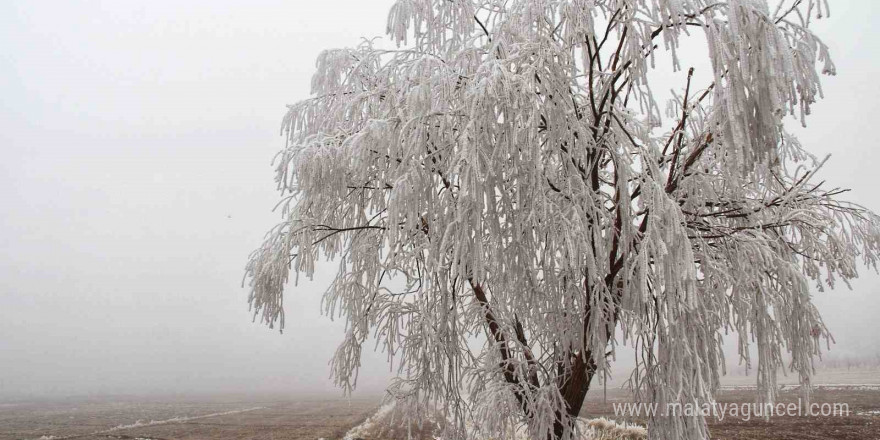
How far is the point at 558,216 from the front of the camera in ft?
9.67

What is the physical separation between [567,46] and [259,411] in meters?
10.3

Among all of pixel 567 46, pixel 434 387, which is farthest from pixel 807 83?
pixel 434 387

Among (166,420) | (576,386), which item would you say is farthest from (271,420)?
(576,386)

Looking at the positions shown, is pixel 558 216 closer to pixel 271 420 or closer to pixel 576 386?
pixel 576 386

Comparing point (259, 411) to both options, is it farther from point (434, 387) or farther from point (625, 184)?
point (625, 184)

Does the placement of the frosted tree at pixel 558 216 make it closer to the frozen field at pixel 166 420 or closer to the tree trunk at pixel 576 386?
the tree trunk at pixel 576 386

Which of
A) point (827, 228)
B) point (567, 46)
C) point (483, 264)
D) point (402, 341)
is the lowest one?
point (402, 341)

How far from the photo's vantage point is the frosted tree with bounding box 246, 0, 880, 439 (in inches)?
104

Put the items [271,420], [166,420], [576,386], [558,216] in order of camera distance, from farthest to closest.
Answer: [271,420] → [166,420] → [576,386] → [558,216]

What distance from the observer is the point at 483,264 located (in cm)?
274

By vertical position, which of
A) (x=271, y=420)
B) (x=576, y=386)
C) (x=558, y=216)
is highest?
(x=558, y=216)

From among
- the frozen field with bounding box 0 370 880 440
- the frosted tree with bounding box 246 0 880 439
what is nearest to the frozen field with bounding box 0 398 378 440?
the frozen field with bounding box 0 370 880 440

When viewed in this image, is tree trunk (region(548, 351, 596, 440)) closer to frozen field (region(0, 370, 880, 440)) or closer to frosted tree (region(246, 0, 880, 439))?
frosted tree (region(246, 0, 880, 439))

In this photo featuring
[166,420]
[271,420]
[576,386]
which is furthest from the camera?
[271,420]
